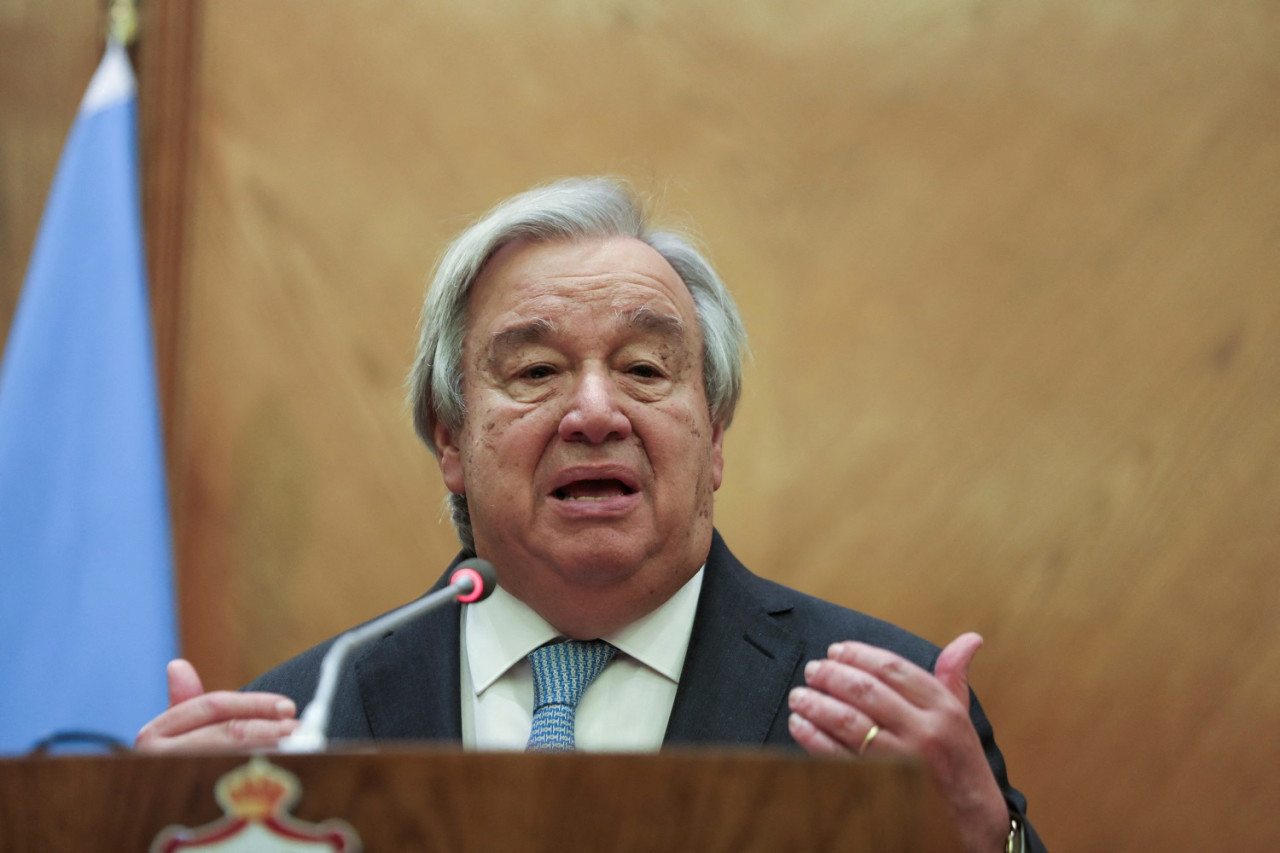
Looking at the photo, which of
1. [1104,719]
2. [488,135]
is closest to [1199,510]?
[1104,719]

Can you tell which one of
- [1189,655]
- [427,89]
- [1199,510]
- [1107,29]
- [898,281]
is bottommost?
[1189,655]

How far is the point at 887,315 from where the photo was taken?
9.94 feet

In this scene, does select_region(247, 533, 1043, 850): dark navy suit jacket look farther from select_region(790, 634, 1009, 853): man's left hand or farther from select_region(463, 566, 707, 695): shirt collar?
select_region(790, 634, 1009, 853): man's left hand

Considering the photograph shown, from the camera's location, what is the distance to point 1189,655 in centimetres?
278

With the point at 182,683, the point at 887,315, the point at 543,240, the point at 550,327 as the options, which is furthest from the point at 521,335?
the point at 887,315

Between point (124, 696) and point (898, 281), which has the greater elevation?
point (898, 281)

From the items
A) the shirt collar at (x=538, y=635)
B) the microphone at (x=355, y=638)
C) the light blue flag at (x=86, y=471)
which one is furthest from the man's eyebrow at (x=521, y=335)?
the light blue flag at (x=86, y=471)

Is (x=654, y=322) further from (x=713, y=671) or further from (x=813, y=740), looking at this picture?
(x=813, y=740)

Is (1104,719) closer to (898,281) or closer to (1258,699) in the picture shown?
→ (1258,699)

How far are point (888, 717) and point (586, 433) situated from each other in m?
0.78

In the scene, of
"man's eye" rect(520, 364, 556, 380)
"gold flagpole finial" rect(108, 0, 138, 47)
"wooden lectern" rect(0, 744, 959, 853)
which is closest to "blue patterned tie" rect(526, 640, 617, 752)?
"man's eye" rect(520, 364, 556, 380)

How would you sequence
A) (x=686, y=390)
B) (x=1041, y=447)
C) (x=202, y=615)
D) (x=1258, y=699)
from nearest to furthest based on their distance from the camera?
1. (x=686, y=390)
2. (x=1258, y=699)
3. (x=1041, y=447)
4. (x=202, y=615)

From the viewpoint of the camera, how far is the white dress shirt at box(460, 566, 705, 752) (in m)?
1.95

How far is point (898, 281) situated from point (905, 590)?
751 mm
